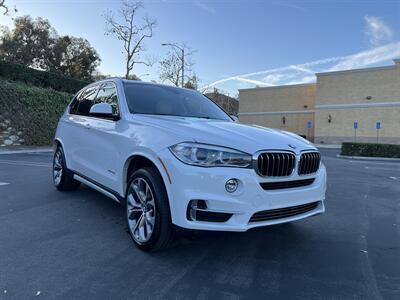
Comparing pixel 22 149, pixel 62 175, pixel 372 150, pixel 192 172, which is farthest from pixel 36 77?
pixel 372 150

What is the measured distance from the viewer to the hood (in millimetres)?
3104

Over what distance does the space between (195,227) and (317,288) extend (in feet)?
3.78

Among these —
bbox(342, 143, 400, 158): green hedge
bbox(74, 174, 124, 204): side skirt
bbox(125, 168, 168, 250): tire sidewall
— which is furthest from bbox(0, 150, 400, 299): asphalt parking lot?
bbox(342, 143, 400, 158): green hedge

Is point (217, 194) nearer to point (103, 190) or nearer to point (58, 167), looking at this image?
point (103, 190)

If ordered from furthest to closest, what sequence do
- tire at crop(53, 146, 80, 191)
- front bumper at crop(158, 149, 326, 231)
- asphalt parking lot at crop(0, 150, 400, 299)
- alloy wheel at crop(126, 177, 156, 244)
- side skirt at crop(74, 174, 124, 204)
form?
tire at crop(53, 146, 80, 191) → side skirt at crop(74, 174, 124, 204) → alloy wheel at crop(126, 177, 156, 244) → front bumper at crop(158, 149, 326, 231) → asphalt parking lot at crop(0, 150, 400, 299)

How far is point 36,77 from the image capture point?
1936cm

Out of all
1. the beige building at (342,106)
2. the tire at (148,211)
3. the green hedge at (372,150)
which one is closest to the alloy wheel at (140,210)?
the tire at (148,211)

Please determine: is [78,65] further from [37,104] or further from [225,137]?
[225,137]

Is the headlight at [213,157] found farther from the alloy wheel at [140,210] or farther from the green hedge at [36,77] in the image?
the green hedge at [36,77]

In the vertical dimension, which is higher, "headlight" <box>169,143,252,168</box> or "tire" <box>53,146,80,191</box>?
"headlight" <box>169,143,252,168</box>

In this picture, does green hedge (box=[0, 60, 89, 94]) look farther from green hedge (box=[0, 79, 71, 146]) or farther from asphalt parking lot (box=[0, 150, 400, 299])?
asphalt parking lot (box=[0, 150, 400, 299])

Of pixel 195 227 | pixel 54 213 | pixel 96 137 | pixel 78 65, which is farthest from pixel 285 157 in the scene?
pixel 78 65

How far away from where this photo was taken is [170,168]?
3.09 meters

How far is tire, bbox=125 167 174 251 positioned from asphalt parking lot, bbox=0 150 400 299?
6.4 inches
